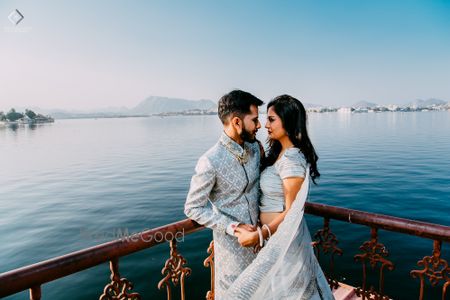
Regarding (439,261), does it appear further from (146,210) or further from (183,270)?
(146,210)

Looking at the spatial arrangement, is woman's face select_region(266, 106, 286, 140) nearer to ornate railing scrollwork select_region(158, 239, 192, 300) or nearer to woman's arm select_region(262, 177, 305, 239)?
woman's arm select_region(262, 177, 305, 239)

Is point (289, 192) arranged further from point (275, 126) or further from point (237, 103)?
point (237, 103)

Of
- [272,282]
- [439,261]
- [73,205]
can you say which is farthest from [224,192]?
[73,205]

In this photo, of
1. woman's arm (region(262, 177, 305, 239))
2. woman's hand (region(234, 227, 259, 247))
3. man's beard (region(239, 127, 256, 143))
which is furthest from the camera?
man's beard (region(239, 127, 256, 143))

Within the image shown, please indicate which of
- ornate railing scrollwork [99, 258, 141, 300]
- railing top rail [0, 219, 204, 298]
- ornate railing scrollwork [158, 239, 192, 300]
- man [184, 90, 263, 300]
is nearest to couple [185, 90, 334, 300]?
man [184, 90, 263, 300]

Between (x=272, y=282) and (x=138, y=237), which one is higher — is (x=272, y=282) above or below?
below

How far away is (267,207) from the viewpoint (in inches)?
97.5

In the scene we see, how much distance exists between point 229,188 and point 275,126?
792mm

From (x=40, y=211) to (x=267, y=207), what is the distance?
1655 cm

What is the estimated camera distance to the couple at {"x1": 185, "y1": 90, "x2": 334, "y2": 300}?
6.59ft

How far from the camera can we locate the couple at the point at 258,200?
2.01 meters

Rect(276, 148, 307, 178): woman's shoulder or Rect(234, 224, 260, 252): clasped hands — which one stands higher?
Rect(276, 148, 307, 178): woman's shoulder

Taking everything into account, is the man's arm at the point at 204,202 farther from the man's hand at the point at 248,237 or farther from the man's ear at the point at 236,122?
the man's ear at the point at 236,122

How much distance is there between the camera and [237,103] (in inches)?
90.8
